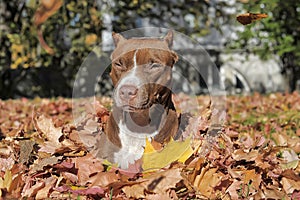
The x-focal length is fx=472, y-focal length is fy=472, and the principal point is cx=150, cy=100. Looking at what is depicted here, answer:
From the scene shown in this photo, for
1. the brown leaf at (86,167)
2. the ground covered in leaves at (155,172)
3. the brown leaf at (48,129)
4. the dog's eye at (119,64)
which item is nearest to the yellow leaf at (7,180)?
the ground covered in leaves at (155,172)

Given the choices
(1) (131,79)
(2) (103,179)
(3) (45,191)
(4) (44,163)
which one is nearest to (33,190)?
(3) (45,191)

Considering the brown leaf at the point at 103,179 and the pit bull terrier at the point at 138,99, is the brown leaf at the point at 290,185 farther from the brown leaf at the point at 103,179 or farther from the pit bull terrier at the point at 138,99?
the brown leaf at the point at 103,179

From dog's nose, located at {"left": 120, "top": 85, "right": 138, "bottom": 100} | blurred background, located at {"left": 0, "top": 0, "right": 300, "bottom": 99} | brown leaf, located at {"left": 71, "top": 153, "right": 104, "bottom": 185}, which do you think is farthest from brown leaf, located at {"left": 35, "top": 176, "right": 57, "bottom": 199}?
blurred background, located at {"left": 0, "top": 0, "right": 300, "bottom": 99}

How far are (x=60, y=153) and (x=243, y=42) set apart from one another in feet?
34.6

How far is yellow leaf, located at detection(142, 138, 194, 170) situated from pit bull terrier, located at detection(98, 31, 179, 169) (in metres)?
0.21

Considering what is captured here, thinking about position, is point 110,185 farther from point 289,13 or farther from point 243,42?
point 243,42

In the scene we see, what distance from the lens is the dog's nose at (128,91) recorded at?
2.22m

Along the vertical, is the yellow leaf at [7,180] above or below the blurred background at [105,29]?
below

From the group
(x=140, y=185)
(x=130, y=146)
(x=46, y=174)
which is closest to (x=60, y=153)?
(x=46, y=174)

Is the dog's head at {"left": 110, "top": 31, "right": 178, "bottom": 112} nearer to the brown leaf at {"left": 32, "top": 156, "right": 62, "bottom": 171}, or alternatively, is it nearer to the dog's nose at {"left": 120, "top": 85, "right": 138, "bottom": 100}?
the dog's nose at {"left": 120, "top": 85, "right": 138, "bottom": 100}

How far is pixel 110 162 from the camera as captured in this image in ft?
8.09

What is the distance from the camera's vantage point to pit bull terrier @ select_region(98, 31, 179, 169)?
228 centimetres

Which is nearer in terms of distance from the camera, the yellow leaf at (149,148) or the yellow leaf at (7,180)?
the yellow leaf at (7,180)

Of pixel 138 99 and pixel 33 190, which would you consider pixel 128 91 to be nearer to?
pixel 138 99
